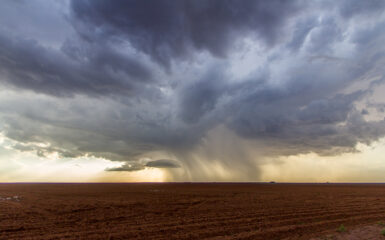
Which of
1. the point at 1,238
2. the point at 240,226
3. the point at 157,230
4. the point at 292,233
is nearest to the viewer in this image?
the point at 1,238

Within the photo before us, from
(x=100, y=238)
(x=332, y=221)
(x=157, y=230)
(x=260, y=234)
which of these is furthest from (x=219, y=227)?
(x=332, y=221)

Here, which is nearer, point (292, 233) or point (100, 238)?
point (100, 238)

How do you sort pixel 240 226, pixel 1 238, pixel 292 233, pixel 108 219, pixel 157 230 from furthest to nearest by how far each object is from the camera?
pixel 108 219, pixel 240 226, pixel 157 230, pixel 292 233, pixel 1 238

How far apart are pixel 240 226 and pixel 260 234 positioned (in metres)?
2.79

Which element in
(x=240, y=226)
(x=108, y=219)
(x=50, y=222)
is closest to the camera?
(x=240, y=226)

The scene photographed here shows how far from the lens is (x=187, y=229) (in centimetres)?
1750

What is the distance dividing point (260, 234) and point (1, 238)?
16561mm

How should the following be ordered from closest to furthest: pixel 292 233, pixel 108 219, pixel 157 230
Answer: pixel 292 233
pixel 157 230
pixel 108 219

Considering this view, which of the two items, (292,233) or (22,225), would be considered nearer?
(292,233)

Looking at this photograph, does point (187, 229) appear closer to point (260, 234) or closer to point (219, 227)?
point (219, 227)

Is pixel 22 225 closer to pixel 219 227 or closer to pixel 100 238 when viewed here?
pixel 100 238

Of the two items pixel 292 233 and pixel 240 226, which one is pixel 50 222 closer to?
pixel 240 226

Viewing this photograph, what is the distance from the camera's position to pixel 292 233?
16.2 m

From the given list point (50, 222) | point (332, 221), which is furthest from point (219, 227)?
point (50, 222)
